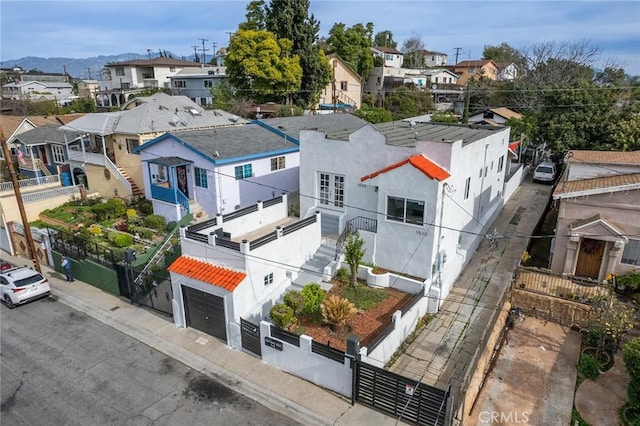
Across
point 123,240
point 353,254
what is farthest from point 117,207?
point 353,254

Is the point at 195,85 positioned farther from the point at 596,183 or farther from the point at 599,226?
the point at 599,226

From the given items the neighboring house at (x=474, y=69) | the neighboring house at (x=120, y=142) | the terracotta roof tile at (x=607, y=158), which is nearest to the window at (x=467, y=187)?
the terracotta roof tile at (x=607, y=158)

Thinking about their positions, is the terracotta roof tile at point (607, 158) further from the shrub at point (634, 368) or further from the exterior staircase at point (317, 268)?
the exterior staircase at point (317, 268)

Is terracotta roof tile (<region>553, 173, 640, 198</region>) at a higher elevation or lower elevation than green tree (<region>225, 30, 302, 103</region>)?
lower

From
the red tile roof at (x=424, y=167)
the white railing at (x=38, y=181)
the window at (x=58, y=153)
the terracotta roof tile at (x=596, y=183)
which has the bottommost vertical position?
the white railing at (x=38, y=181)

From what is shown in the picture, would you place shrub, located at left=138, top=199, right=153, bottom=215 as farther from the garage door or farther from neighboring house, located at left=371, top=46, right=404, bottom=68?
neighboring house, located at left=371, top=46, right=404, bottom=68

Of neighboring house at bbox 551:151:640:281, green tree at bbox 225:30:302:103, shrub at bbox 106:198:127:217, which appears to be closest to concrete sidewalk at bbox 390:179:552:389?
neighboring house at bbox 551:151:640:281
